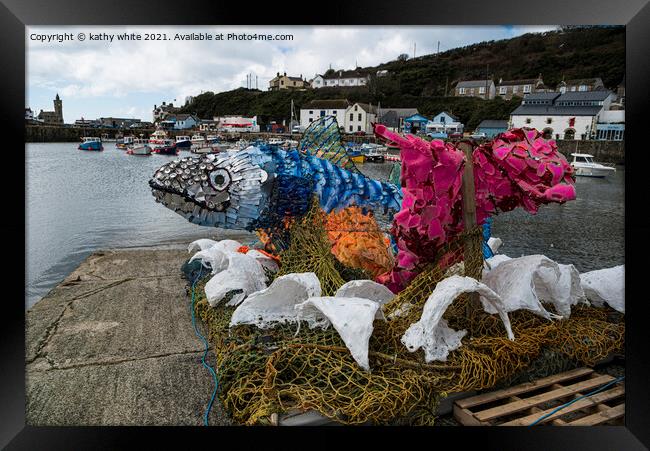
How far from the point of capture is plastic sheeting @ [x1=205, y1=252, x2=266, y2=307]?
4.32 m

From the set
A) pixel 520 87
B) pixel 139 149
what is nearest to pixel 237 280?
pixel 139 149

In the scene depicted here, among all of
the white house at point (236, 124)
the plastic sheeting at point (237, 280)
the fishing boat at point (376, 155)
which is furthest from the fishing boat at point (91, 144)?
the fishing boat at point (376, 155)

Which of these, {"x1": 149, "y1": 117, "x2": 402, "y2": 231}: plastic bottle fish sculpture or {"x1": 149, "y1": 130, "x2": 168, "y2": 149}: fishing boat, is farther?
{"x1": 149, "y1": 130, "x2": 168, "y2": 149}: fishing boat

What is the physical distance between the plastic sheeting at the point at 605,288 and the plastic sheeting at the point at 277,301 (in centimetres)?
270

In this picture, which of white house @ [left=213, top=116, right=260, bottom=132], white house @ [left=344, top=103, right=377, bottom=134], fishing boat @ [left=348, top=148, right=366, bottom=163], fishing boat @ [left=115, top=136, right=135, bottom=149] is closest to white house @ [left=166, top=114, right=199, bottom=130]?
white house @ [left=213, top=116, right=260, bottom=132]

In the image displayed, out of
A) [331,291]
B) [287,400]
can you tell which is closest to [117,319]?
[331,291]

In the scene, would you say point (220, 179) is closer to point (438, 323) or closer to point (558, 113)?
point (438, 323)

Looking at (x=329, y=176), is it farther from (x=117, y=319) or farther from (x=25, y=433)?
(x=25, y=433)

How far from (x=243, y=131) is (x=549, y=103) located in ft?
24.7

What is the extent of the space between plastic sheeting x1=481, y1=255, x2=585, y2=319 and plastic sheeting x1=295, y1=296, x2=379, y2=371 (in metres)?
1.07

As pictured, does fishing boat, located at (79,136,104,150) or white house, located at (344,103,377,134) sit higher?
white house, located at (344,103,377,134)

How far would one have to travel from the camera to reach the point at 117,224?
920cm

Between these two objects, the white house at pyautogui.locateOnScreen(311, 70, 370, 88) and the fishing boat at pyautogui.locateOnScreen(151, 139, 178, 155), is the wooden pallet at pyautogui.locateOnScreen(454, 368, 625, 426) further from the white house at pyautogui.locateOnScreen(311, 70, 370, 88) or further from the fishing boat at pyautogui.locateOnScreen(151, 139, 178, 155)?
the white house at pyautogui.locateOnScreen(311, 70, 370, 88)
